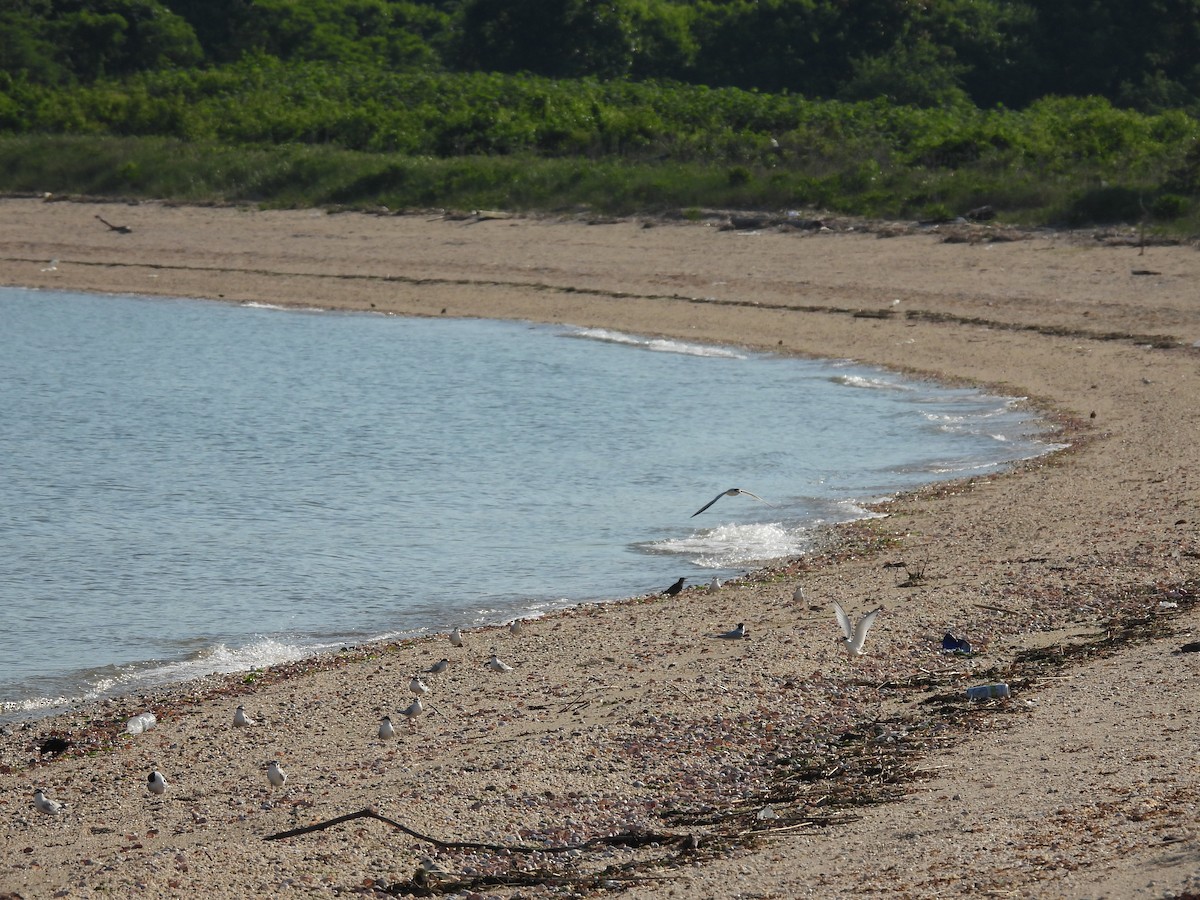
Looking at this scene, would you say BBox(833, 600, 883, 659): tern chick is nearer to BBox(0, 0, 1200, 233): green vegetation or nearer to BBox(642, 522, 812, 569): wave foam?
BBox(642, 522, 812, 569): wave foam

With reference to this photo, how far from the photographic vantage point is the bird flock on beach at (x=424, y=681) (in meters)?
6.26

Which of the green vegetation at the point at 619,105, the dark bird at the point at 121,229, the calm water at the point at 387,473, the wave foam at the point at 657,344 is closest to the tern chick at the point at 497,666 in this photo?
the calm water at the point at 387,473

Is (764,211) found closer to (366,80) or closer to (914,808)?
(366,80)

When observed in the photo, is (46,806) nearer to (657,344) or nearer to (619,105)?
(657,344)

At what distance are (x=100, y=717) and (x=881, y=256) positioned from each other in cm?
1493

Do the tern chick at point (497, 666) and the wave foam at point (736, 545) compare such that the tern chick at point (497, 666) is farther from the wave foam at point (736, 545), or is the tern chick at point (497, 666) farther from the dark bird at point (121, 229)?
the dark bird at point (121, 229)

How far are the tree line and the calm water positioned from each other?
16744 mm

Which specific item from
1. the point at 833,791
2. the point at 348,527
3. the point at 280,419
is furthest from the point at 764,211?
the point at 833,791

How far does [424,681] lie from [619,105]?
2411 centimetres

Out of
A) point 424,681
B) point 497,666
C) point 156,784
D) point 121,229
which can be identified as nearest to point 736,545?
point 497,666

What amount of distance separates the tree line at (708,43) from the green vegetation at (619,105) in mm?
60

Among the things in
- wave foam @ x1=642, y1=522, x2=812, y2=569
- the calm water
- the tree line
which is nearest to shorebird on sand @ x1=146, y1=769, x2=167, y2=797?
the calm water

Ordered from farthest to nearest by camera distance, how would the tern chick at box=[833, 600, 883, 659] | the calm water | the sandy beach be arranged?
the calm water, the tern chick at box=[833, 600, 883, 659], the sandy beach

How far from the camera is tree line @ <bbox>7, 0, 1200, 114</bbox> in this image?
111 ft
